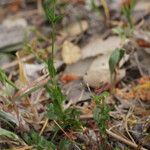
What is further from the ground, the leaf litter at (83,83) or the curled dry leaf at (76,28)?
the curled dry leaf at (76,28)

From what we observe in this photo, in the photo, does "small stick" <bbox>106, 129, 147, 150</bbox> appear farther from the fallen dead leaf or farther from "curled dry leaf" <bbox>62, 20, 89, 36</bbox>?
"curled dry leaf" <bbox>62, 20, 89, 36</bbox>

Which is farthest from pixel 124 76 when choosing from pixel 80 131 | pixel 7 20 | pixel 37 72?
pixel 7 20

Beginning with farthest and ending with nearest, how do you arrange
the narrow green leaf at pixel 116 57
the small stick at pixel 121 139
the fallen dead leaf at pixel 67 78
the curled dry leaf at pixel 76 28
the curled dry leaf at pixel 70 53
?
the curled dry leaf at pixel 76 28 < the curled dry leaf at pixel 70 53 < the fallen dead leaf at pixel 67 78 < the narrow green leaf at pixel 116 57 < the small stick at pixel 121 139

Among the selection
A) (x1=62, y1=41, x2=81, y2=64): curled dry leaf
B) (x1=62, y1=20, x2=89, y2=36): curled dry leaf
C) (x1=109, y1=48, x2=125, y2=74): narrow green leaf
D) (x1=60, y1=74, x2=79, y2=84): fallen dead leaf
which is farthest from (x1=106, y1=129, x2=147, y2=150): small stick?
(x1=62, y1=20, x2=89, y2=36): curled dry leaf

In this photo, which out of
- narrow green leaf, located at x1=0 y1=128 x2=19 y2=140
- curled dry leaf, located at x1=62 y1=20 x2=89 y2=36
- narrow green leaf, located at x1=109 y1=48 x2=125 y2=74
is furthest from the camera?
curled dry leaf, located at x1=62 y1=20 x2=89 y2=36

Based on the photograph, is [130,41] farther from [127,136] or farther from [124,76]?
[127,136]

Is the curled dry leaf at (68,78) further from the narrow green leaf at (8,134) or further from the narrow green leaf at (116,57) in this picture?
the narrow green leaf at (8,134)

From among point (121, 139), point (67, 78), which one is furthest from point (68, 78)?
point (121, 139)

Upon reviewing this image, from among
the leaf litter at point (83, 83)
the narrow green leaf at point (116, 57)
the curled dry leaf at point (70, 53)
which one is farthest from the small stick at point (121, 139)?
the curled dry leaf at point (70, 53)
